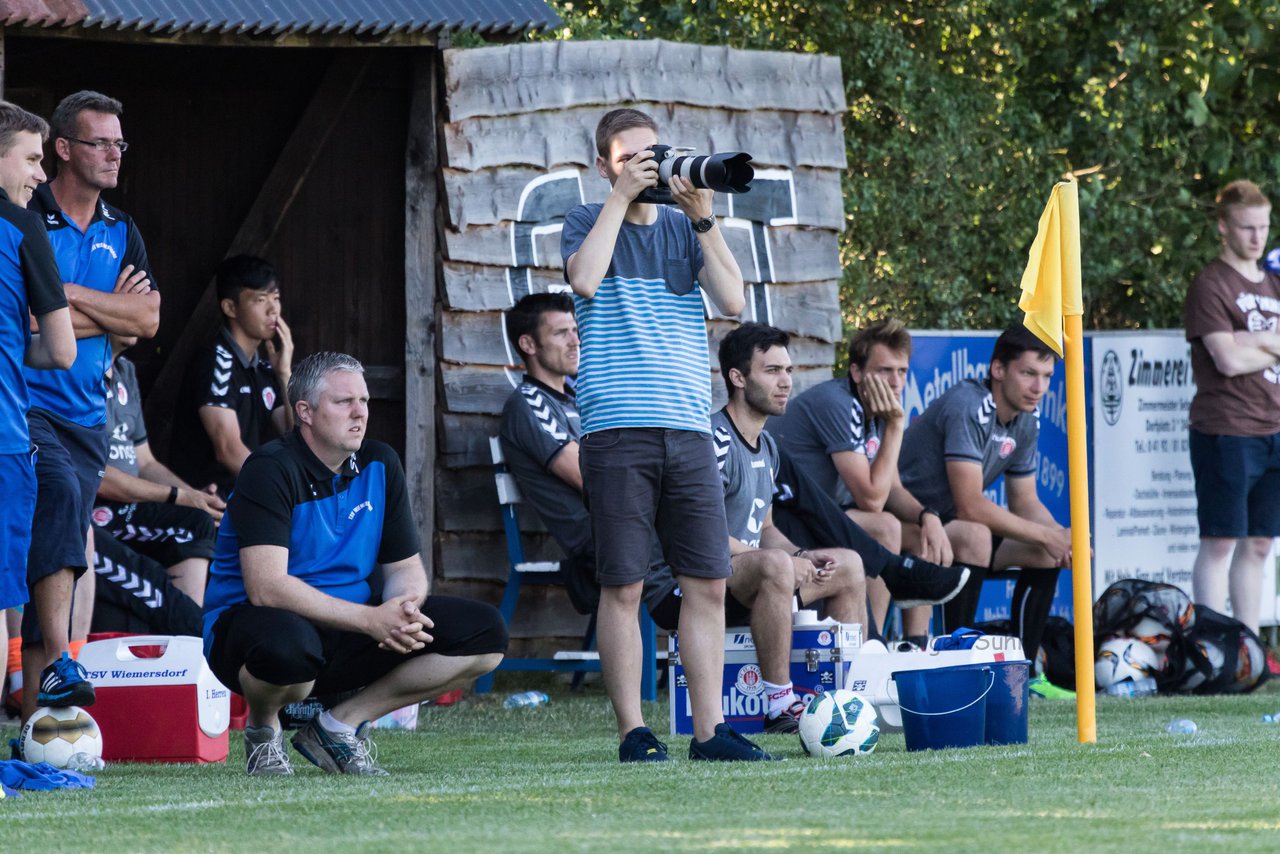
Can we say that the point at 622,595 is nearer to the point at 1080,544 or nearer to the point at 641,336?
the point at 641,336

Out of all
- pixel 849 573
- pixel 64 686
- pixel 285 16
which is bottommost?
pixel 64 686

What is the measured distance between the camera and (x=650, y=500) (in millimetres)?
5625

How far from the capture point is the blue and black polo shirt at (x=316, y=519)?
5441 millimetres

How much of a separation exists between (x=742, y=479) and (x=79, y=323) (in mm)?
2289

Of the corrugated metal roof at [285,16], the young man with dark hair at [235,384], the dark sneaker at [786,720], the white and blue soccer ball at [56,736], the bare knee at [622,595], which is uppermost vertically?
the corrugated metal roof at [285,16]

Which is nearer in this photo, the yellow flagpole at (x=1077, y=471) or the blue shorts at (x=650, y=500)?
the blue shorts at (x=650, y=500)

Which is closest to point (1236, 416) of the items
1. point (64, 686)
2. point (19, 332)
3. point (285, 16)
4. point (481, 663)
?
point (285, 16)

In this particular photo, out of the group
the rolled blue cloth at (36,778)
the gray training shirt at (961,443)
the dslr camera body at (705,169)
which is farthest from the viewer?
the gray training shirt at (961,443)

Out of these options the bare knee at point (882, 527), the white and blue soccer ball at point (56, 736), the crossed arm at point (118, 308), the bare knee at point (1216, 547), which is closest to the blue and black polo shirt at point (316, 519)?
the white and blue soccer ball at point (56, 736)

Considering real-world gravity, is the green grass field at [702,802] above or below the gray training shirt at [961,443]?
below

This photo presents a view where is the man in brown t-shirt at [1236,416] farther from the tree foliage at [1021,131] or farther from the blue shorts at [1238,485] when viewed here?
the tree foliage at [1021,131]

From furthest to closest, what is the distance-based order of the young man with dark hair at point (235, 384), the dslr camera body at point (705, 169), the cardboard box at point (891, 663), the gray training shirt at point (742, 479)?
the young man with dark hair at point (235, 384) → the gray training shirt at point (742, 479) → the cardboard box at point (891, 663) → the dslr camera body at point (705, 169)

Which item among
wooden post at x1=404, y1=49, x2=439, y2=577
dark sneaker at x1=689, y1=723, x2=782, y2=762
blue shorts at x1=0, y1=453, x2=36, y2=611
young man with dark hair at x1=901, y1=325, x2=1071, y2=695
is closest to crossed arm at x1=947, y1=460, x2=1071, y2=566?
young man with dark hair at x1=901, y1=325, x2=1071, y2=695

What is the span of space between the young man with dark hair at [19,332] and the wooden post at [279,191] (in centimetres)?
333
